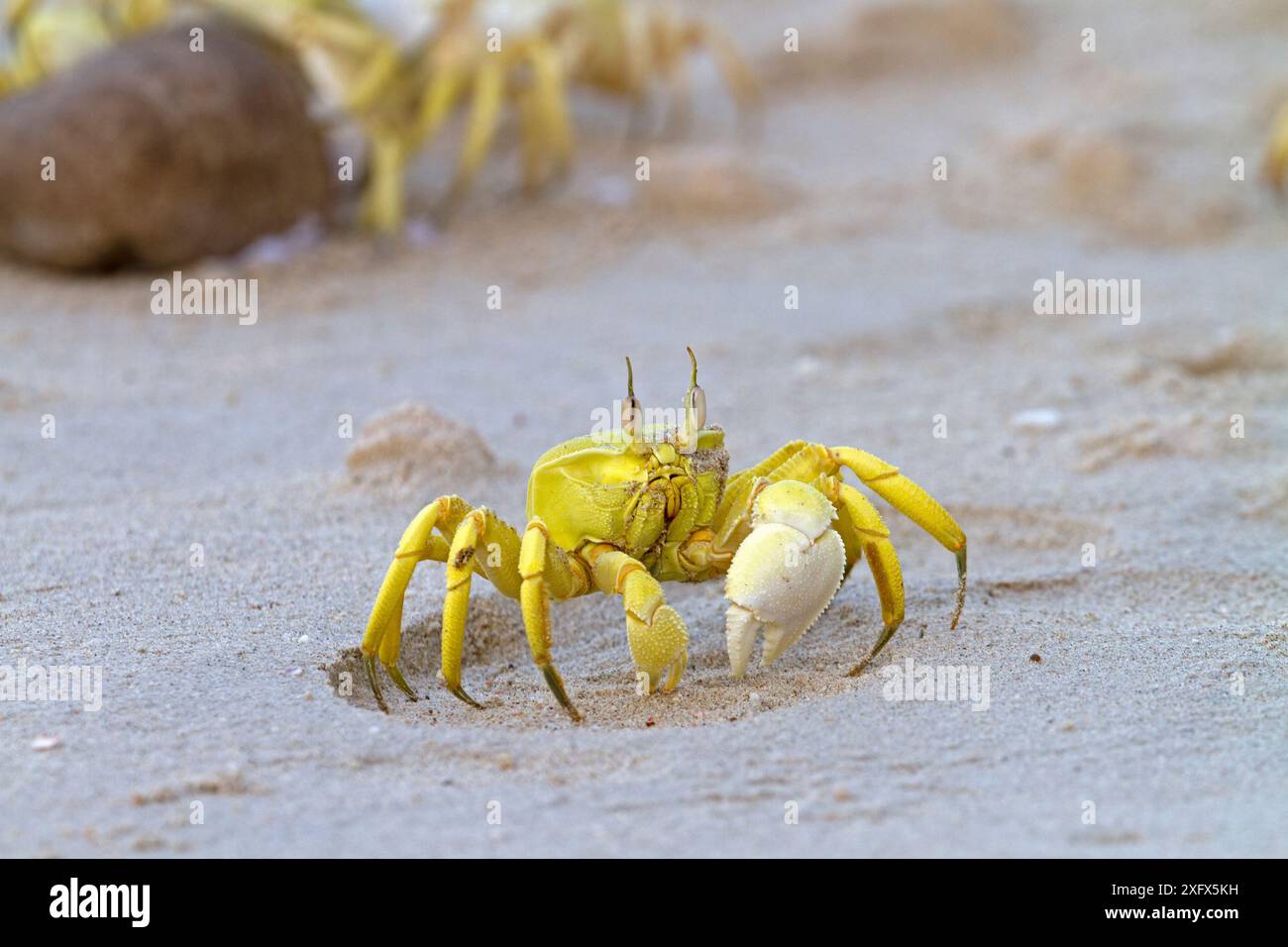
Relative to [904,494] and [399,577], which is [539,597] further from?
[904,494]

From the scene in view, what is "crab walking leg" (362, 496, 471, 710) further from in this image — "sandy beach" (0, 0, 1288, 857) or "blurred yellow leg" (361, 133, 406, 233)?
"blurred yellow leg" (361, 133, 406, 233)

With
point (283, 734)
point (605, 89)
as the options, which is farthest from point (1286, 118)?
point (283, 734)

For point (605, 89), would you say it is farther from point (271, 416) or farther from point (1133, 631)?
point (1133, 631)

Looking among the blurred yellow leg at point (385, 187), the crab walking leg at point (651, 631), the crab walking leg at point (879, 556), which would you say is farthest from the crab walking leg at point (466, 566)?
the blurred yellow leg at point (385, 187)

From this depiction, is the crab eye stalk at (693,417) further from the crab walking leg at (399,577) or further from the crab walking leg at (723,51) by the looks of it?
the crab walking leg at (723,51)

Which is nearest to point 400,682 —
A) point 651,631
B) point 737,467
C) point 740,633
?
point 651,631

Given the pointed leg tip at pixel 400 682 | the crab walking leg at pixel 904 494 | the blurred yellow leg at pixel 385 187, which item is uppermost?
the blurred yellow leg at pixel 385 187
